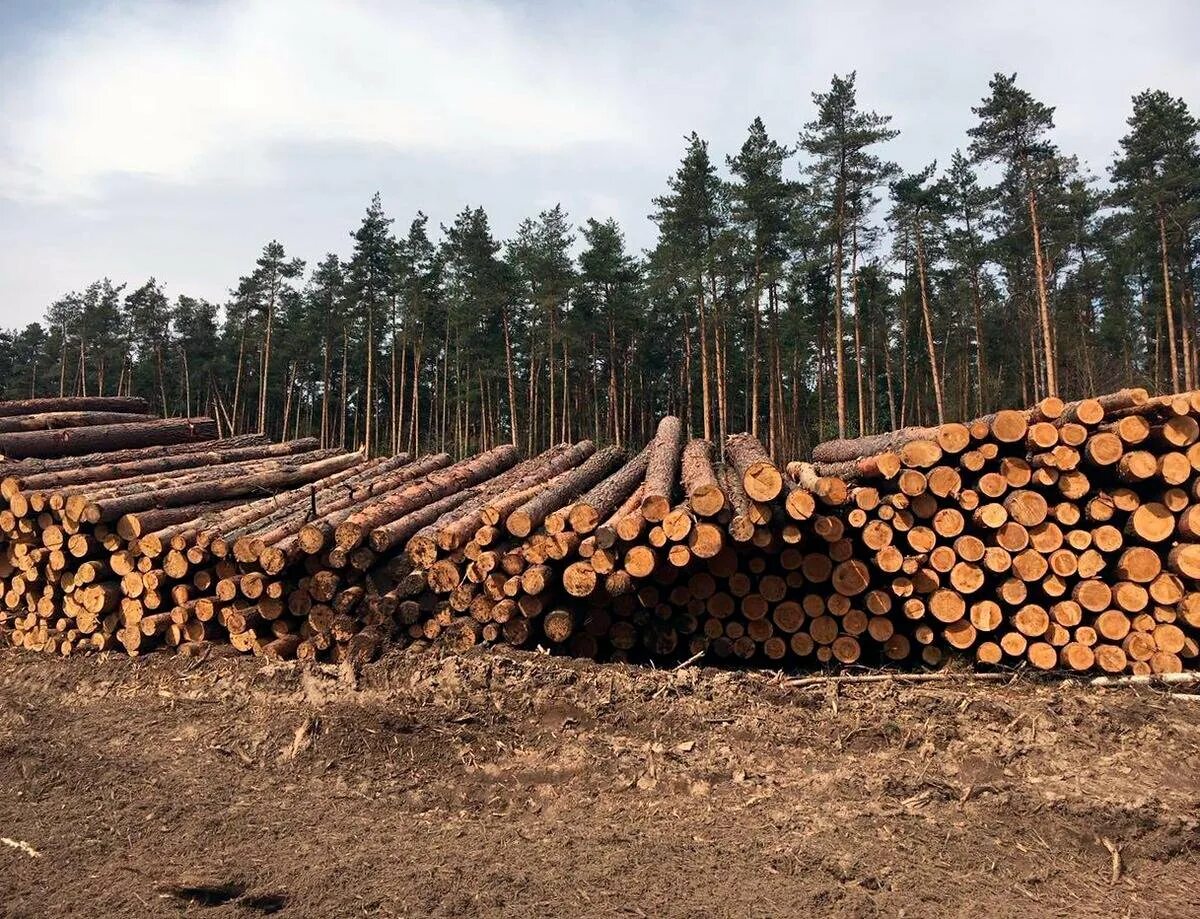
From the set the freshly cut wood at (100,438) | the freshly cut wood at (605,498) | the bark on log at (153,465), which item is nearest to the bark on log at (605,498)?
the freshly cut wood at (605,498)

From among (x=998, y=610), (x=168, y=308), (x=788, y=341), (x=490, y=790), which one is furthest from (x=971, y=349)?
(x=168, y=308)

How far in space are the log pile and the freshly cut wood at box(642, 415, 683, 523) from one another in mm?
47

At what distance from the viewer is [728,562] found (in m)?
6.53

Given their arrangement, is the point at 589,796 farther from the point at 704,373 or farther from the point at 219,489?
the point at 704,373

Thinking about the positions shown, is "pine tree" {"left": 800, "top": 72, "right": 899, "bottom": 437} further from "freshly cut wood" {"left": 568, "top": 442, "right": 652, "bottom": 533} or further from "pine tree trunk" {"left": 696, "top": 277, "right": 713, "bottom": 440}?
"freshly cut wood" {"left": 568, "top": 442, "right": 652, "bottom": 533}

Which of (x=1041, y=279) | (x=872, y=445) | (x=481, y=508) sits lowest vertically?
(x=481, y=508)

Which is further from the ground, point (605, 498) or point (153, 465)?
point (153, 465)

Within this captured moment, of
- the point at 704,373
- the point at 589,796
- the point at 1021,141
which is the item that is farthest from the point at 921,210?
the point at 589,796

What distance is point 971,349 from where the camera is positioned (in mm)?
38438

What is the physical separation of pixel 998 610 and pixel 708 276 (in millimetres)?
22134

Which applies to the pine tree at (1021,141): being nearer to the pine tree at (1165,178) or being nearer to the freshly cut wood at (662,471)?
the pine tree at (1165,178)

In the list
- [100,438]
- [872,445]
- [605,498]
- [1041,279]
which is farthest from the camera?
[1041,279]

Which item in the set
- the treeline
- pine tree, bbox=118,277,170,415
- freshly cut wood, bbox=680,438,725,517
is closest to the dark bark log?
freshly cut wood, bbox=680,438,725,517

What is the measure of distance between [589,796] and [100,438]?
986 cm
